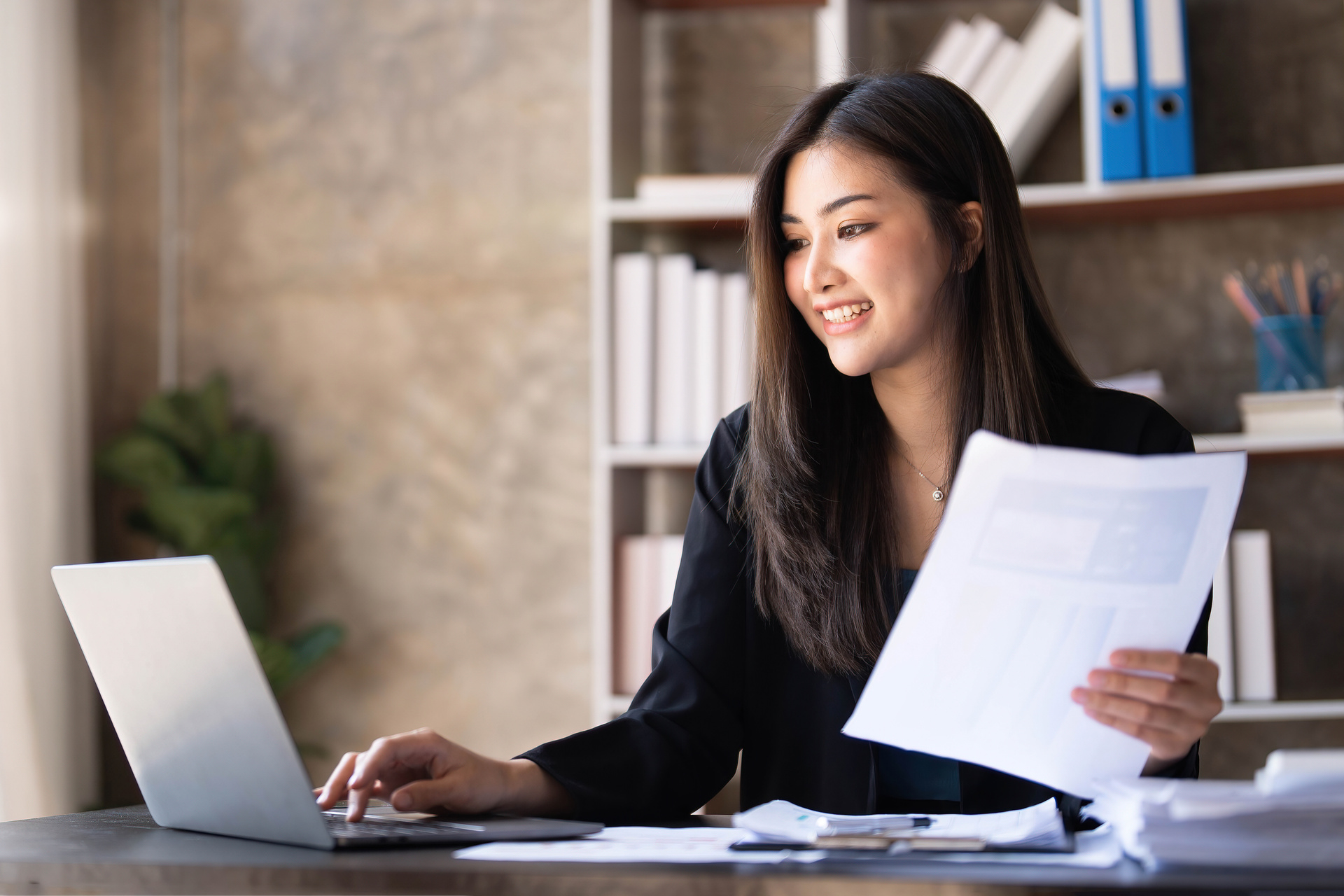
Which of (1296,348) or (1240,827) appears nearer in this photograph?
(1240,827)

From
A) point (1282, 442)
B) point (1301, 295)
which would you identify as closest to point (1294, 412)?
point (1282, 442)

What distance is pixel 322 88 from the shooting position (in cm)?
259

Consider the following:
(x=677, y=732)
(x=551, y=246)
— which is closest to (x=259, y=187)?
(x=551, y=246)

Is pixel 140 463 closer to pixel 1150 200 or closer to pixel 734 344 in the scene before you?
pixel 734 344

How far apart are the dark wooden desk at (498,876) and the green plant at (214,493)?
155 centimetres

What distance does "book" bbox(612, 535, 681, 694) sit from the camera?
2.14m

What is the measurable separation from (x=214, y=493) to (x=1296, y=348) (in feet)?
6.56

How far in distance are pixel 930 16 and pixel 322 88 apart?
4.31 feet

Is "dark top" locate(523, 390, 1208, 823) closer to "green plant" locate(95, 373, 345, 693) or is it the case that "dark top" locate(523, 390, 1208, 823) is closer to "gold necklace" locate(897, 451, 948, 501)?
"gold necklace" locate(897, 451, 948, 501)

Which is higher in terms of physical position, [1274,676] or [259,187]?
[259,187]

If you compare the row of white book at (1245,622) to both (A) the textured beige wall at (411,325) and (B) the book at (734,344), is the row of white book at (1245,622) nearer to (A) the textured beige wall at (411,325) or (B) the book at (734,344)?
(B) the book at (734,344)

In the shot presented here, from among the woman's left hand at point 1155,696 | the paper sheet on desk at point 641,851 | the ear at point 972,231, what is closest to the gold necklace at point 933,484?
the ear at point 972,231

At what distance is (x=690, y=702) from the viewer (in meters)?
1.21

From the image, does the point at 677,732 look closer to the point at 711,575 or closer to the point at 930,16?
the point at 711,575
